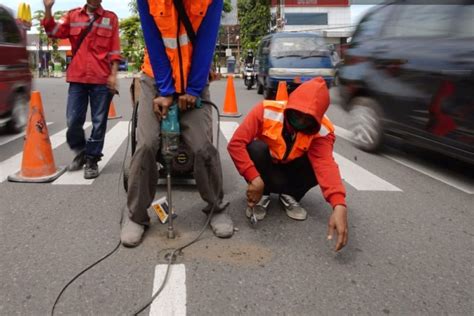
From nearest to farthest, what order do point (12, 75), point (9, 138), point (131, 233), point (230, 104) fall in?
point (131, 233) → point (12, 75) → point (9, 138) → point (230, 104)

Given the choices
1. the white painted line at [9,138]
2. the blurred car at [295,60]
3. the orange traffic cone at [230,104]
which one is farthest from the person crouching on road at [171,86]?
the blurred car at [295,60]

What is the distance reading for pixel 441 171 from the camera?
4879 millimetres

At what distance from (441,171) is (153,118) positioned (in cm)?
346

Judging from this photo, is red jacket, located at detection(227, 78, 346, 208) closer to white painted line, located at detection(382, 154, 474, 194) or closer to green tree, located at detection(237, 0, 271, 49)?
white painted line, located at detection(382, 154, 474, 194)

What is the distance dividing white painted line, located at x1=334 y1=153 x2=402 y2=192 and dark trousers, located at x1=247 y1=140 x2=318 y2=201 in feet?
3.54

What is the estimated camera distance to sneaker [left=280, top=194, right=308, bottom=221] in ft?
11.1

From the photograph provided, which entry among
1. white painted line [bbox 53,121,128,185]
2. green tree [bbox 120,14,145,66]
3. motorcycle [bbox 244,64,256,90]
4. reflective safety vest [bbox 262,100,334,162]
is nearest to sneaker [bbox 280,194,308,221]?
reflective safety vest [bbox 262,100,334,162]

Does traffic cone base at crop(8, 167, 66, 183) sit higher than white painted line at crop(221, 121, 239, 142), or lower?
lower

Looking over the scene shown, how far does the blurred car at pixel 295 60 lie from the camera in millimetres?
11320

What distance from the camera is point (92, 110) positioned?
4379mm

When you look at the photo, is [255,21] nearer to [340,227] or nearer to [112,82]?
[112,82]

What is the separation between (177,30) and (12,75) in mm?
4453

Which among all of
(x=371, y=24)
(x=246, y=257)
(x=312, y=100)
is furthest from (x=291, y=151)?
(x=371, y=24)

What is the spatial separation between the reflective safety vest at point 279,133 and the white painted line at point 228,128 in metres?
3.52
